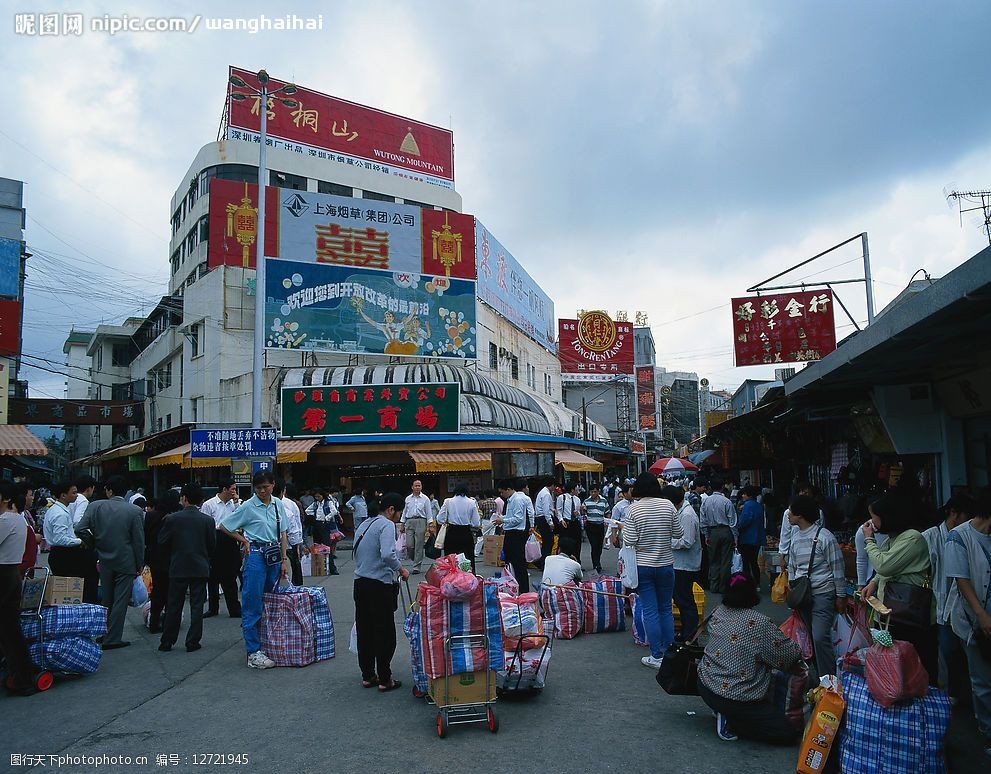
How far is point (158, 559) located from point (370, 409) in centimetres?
1606

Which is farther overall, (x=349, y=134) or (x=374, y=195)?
(x=374, y=195)

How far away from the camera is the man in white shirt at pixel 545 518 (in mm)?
12188

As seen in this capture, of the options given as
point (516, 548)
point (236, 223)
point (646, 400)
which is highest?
point (236, 223)

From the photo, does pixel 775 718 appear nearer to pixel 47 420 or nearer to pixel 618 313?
pixel 47 420

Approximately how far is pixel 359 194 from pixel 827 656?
36060 millimetres

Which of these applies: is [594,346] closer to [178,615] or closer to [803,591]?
[178,615]

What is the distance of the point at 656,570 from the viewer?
6359 mm

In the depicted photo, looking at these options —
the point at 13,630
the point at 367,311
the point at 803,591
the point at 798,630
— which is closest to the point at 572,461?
the point at 367,311

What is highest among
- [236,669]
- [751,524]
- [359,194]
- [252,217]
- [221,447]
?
[359,194]

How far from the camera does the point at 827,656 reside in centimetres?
516

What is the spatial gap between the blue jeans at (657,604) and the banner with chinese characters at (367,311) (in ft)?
68.4

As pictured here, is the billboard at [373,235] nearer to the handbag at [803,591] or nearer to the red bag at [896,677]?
the handbag at [803,591]

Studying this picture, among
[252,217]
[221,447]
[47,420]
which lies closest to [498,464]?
[221,447]

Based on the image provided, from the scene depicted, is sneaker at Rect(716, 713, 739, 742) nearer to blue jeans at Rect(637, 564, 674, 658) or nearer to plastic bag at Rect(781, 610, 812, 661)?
plastic bag at Rect(781, 610, 812, 661)
